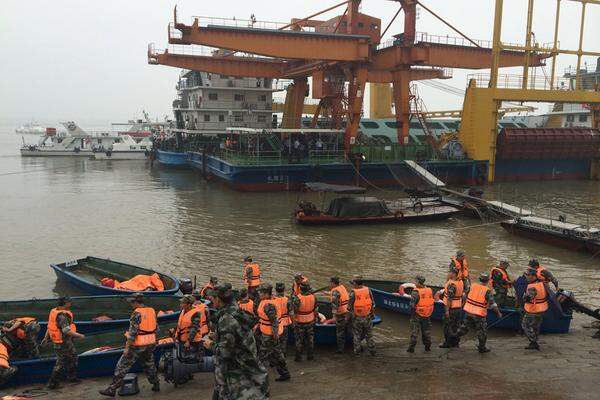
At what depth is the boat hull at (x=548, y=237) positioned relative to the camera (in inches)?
717

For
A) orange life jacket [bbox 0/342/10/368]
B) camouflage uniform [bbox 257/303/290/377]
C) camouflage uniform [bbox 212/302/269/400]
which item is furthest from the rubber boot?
camouflage uniform [bbox 212/302/269/400]

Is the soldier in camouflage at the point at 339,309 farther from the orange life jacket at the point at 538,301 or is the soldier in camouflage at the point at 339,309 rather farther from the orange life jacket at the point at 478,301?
the orange life jacket at the point at 538,301

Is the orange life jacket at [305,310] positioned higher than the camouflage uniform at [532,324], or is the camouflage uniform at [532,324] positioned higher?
the orange life jacket at [305,310]

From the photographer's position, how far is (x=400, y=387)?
7.37 m

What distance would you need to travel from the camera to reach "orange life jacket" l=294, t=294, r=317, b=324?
884cm

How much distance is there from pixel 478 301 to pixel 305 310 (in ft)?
9.99

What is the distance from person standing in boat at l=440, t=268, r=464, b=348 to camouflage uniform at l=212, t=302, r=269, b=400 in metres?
5.69

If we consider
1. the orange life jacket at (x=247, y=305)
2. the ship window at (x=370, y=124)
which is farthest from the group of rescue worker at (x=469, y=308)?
the ship window at (x=370, y=124)

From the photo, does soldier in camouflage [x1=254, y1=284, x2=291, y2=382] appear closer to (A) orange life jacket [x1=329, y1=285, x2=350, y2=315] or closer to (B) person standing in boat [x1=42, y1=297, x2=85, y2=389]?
(A) orange life jacket [x1=329, y1=285, x2=350, y2=315]

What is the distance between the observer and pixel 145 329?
24.7 ft

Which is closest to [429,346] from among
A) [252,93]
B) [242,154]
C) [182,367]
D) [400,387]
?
[400,387]

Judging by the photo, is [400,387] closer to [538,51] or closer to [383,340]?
[383,340]

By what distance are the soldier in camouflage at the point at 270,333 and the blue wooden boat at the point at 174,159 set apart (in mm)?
39789

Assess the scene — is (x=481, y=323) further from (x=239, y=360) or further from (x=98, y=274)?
(x=98, y=274)
